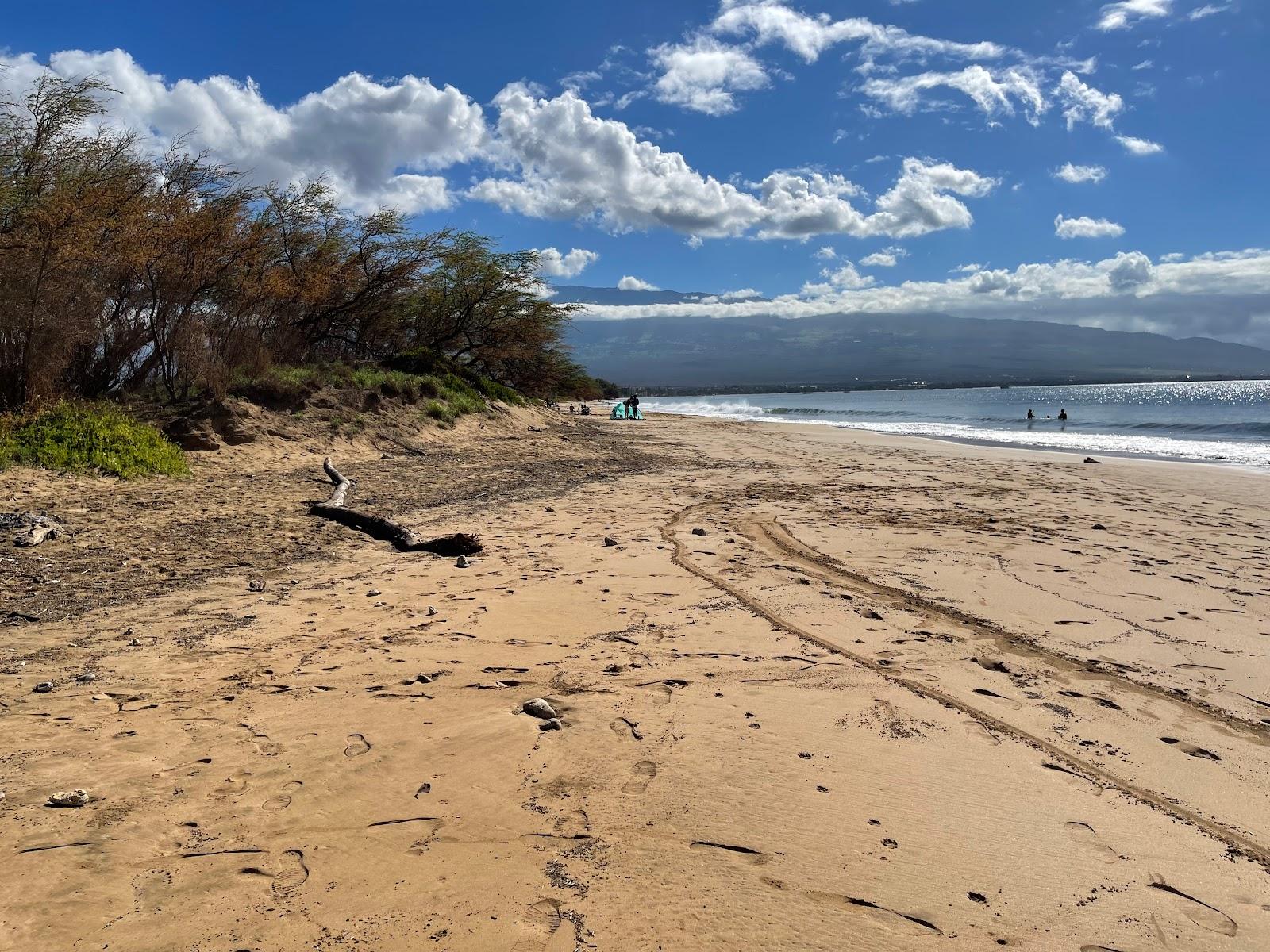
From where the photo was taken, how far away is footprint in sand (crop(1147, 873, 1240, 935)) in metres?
2.05

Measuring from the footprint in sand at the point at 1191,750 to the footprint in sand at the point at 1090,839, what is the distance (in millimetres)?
997

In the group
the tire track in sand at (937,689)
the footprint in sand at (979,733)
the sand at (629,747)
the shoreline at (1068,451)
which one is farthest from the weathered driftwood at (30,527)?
the shoreline at (1068,451)

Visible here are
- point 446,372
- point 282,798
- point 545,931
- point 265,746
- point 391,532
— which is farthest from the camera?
point 446,372

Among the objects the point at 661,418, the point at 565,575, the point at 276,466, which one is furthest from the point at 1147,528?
the point at 661,418

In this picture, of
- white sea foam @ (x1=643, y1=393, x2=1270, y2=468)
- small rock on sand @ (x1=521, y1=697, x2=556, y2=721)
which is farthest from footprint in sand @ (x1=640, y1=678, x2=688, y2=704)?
white sea foam @ (x1=643, y1=393, x2=1270, y2=468)

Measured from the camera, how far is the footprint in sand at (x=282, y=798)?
247 centimetres

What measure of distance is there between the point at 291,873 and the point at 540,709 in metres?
1.28

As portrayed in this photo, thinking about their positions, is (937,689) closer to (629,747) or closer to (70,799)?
→ (629,747)

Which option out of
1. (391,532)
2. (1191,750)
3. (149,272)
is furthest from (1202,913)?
(149,272)

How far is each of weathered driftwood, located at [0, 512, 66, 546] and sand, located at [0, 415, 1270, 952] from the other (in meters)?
0.22

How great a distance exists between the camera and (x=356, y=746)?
290 centimetres

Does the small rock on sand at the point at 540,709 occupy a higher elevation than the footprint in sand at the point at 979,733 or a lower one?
higher

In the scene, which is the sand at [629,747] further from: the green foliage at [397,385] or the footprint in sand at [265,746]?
the green foliage at [397,385]

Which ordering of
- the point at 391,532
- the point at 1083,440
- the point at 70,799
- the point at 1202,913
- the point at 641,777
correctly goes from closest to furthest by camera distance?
1. the point at 1202,913
2. the point at 70,799
3. the point at 641,777
4. the point at 391,532
5. the point at 1083,440
